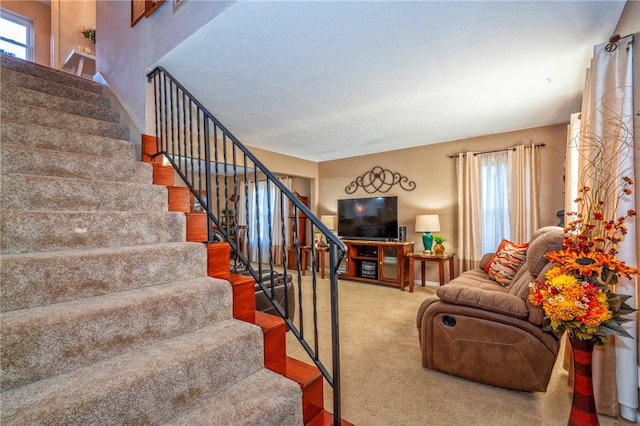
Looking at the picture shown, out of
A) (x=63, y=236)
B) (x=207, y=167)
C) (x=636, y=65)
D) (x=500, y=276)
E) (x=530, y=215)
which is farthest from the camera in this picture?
(x=530, y=215)

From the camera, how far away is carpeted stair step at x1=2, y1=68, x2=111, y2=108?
2391 millimetres

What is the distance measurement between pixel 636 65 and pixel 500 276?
6.49 feet

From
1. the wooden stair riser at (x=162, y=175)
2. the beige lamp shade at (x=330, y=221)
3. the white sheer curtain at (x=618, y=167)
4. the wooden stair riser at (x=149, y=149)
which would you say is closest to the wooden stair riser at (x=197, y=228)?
the wooden stair riser at (x=162, y=175)

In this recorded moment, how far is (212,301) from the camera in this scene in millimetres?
1501

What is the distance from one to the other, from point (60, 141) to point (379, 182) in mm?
4601

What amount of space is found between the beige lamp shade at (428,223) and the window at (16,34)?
22.4ft

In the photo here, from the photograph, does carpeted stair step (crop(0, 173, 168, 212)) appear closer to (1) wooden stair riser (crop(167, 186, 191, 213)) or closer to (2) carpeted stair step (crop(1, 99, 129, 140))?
(1) wooden stair riser (crop(167, 186, 191, 213))

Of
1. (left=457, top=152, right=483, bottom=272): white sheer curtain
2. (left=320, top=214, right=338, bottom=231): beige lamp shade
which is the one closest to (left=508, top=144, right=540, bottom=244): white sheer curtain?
(left=457, top=152, right=483, bottom=272): white sheer curtain

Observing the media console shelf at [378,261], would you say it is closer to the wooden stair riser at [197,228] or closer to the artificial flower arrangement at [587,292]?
the artificial flower arrangement at [587,292]

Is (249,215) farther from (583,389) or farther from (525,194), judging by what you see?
(525,194)

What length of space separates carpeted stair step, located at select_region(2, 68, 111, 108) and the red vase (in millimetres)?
4110

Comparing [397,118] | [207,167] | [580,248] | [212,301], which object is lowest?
[212,301]

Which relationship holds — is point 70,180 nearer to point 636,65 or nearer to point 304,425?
point 304,425

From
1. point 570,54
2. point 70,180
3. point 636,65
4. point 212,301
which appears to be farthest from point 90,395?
point 570,54
